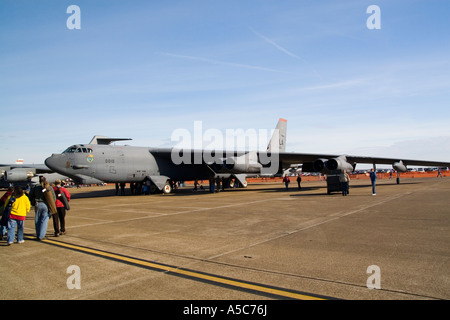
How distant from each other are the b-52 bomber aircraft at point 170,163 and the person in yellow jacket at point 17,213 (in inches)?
537

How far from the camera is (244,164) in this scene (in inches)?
977

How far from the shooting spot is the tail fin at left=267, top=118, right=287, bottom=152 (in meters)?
31.8

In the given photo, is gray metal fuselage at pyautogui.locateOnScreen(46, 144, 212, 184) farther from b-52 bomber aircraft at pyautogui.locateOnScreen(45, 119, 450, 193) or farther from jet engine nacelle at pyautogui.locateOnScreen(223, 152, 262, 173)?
jet engine nacelle at pyautogui.locateOnScreen(223, 152, 262, 173)

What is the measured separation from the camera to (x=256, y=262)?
18.0 feet

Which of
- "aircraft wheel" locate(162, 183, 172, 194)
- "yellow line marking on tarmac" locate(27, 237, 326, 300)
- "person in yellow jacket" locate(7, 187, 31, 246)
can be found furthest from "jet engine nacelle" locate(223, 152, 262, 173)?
"yellow line marking on tarmac" locate(27, 237, 326, 300)

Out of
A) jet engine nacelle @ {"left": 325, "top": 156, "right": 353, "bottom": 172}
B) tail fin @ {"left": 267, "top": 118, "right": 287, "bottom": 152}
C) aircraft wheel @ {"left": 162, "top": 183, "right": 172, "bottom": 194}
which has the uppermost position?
tail fin @ {"left": 267, "top": 118, "right": 287, "bottom": 152}

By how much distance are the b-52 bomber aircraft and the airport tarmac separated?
1220 centimetres

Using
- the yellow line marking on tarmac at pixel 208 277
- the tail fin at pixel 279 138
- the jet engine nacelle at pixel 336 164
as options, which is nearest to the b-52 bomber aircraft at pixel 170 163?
the jet engine nacelle at pixel 336 164

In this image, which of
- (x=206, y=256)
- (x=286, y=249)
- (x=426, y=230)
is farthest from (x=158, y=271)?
(x=426, y=230)

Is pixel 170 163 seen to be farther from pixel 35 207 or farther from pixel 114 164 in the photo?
pixel 35 207

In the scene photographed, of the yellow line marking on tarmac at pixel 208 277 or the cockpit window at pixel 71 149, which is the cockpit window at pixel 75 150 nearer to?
the cockpit window at pixel 71 149

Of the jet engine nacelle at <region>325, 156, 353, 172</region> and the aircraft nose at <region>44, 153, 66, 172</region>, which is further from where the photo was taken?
the jet engine nacelle at <region>325, 156, 353, 172</region>

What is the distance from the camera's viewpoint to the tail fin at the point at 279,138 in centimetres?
3175
